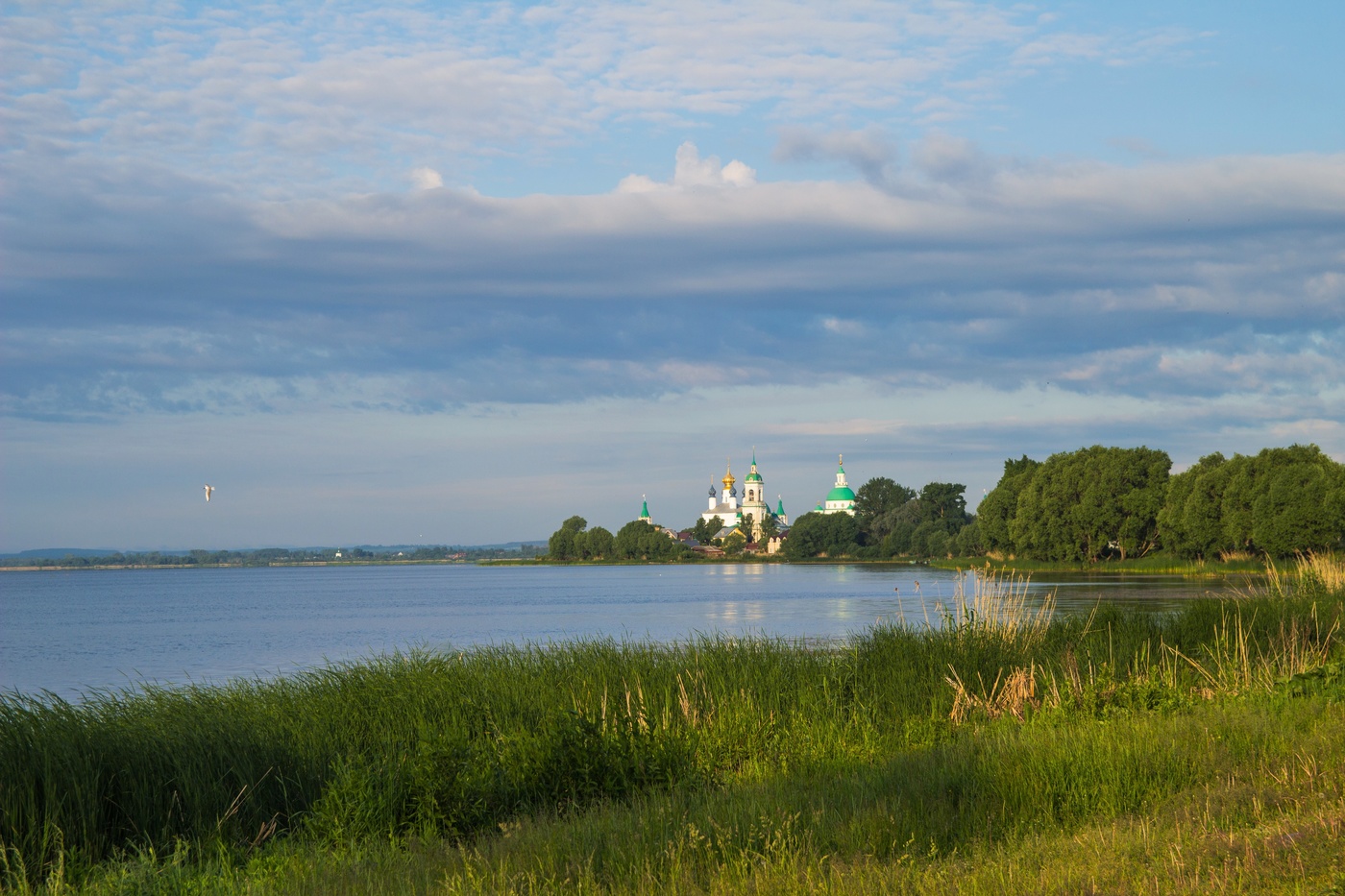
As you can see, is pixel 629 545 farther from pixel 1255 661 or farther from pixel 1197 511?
pixel 1255 661

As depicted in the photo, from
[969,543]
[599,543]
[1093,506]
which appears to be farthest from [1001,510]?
[599,543]

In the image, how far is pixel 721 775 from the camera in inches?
429

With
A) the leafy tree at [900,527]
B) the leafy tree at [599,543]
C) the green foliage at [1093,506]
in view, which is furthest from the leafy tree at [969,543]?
the leafy tree at [599,543]

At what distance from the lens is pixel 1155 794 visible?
816cm

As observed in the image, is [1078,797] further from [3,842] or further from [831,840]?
[3,842]

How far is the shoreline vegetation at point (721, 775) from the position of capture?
6562mm

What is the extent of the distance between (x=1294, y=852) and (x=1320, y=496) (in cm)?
6028

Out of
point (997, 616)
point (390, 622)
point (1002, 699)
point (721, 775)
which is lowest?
point (390, 622)

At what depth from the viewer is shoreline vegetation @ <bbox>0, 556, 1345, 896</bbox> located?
656 centimetres

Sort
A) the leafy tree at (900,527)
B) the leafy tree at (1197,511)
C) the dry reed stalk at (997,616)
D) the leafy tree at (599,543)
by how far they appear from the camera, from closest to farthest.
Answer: the dry reed stalk at (997,616) → the leafy tree at (1197,511) → the leafy tree at (900,527) → the leafy tree at (599,543)

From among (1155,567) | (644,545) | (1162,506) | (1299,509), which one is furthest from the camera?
(644,545)

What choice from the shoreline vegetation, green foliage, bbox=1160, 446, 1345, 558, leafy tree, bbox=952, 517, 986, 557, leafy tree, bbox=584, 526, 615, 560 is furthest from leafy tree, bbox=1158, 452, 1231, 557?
leafy tree, bbox=584, 526, 615, 560

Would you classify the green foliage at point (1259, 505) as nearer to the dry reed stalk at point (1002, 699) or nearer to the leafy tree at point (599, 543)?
the dry reed stalk at point (1002, 699)

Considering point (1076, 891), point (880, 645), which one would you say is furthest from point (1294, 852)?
point (880, 645)
